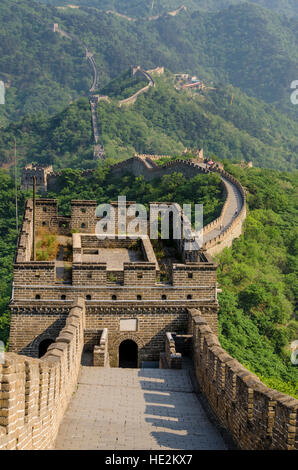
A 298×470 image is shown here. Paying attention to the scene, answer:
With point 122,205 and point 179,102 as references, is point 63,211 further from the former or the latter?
point 179,102

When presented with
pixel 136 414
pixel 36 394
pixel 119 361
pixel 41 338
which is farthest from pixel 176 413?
pixel 119 361

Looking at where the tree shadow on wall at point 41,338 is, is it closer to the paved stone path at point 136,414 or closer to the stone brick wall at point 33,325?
the stone brick wall at point 33,325

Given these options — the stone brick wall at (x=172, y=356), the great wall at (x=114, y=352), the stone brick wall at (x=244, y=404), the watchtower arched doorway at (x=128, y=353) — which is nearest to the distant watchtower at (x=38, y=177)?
the great wall at (x=114, y=352)

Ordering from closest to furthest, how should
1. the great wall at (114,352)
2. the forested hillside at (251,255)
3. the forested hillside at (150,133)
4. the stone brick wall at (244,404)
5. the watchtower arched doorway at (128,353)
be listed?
the stone brick wall at (244,404) < the great wall at (114,352) < the watchtower arched doorway at (128,353) < the forested hillside at (251,255) < the forested hillside at (150,133)

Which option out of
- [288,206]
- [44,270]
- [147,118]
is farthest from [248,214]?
[147,118]

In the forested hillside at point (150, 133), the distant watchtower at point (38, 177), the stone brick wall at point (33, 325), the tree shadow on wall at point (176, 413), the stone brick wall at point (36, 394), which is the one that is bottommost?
the tree shadow on wall at point (176, 413)

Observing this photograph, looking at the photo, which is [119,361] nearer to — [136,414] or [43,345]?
[43,345]

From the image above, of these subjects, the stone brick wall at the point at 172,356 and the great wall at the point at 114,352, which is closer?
the great wall at the point at 114,352
